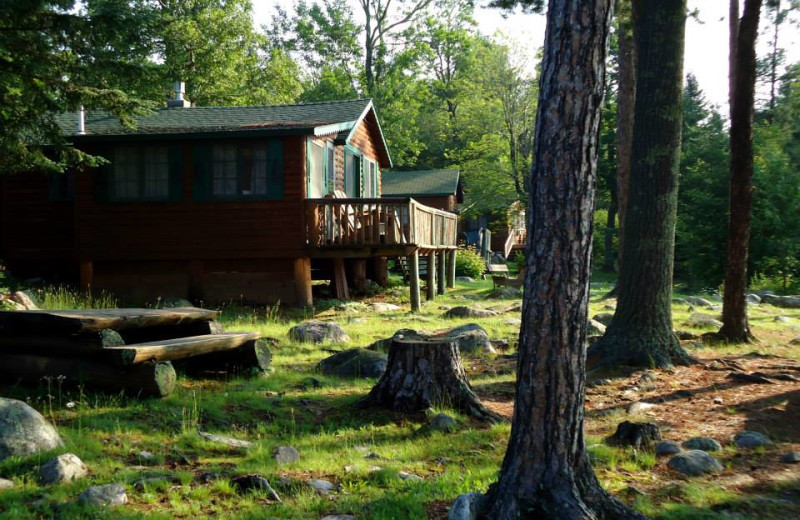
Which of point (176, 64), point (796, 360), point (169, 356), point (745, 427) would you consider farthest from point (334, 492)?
point (176, 64)

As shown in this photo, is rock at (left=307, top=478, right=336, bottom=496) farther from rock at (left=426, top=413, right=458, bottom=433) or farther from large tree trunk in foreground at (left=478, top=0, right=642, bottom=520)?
rock at (left=426, top=413, right=458, bottom=433)

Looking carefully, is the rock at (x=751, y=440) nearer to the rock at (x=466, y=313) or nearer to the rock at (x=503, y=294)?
the rock at (x=466, y=313)

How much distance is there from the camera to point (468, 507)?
375 cm

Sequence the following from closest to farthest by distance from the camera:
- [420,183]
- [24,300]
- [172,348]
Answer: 1. [172,348]
2. [24,300]
3. [420,183]

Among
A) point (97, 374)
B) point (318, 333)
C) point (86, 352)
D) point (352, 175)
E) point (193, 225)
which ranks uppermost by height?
point (352, 175)

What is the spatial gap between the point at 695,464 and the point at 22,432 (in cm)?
479

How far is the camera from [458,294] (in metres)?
21.9

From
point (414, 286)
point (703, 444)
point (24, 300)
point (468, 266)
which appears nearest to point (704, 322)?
point (414, 286)

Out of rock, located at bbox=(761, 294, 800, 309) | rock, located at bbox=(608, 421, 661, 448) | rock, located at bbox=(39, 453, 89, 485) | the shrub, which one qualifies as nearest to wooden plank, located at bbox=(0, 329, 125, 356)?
rock, located at bbox=(39, 453, 89, 485)

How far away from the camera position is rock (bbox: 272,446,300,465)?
5102mm

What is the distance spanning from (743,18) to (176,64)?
2463 centimetres

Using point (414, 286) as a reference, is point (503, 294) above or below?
below

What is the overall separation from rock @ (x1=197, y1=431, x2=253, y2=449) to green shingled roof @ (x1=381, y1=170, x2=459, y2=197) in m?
31.9

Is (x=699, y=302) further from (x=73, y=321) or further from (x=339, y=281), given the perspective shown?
(x=73, y=321)
